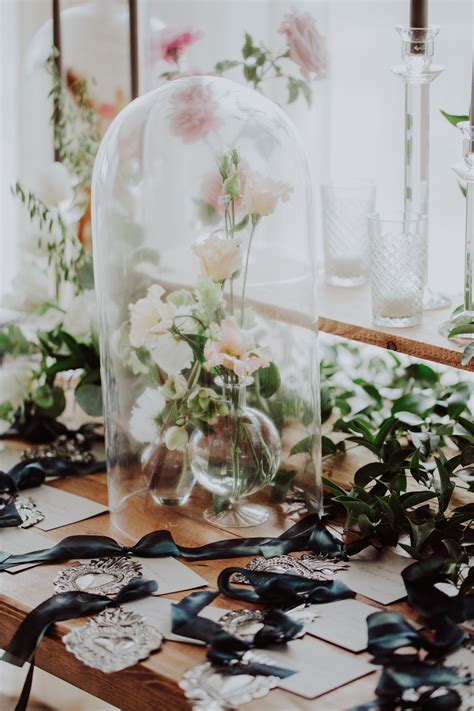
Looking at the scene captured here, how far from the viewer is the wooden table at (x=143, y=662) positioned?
733 millimetres

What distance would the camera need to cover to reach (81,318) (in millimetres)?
1258

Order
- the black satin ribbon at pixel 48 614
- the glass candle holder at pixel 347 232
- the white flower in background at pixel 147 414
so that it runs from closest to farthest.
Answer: the black satin ribbon at pixel 48 614 → the white flower in background at pixel 147 414 → the glass candle holder at pixel 347 232

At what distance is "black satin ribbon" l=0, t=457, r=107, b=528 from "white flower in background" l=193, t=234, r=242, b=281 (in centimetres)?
33

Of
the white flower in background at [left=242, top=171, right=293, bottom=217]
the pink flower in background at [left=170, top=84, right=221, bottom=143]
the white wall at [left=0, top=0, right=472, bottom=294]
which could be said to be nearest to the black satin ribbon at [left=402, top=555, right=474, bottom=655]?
the white flower in background at [left=242, top=171, right=293, bottom=217]

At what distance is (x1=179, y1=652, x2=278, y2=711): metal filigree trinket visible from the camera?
72cm

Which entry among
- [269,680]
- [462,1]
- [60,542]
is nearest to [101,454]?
[60,542]

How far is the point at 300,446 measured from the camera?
1.06 m

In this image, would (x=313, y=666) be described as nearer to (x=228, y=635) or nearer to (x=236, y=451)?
(x=228, y=635)

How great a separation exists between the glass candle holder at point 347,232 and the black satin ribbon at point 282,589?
41cm

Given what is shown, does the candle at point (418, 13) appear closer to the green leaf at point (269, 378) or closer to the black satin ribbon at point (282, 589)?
the green leaf at point (269, 378)

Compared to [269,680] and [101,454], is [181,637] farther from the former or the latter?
[101,454]

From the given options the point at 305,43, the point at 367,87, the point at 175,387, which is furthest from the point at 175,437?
the point at 367,87

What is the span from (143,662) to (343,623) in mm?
166

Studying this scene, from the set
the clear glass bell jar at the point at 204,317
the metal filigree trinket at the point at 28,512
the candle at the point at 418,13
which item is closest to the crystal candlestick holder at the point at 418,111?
the candle at the point at 418,13
